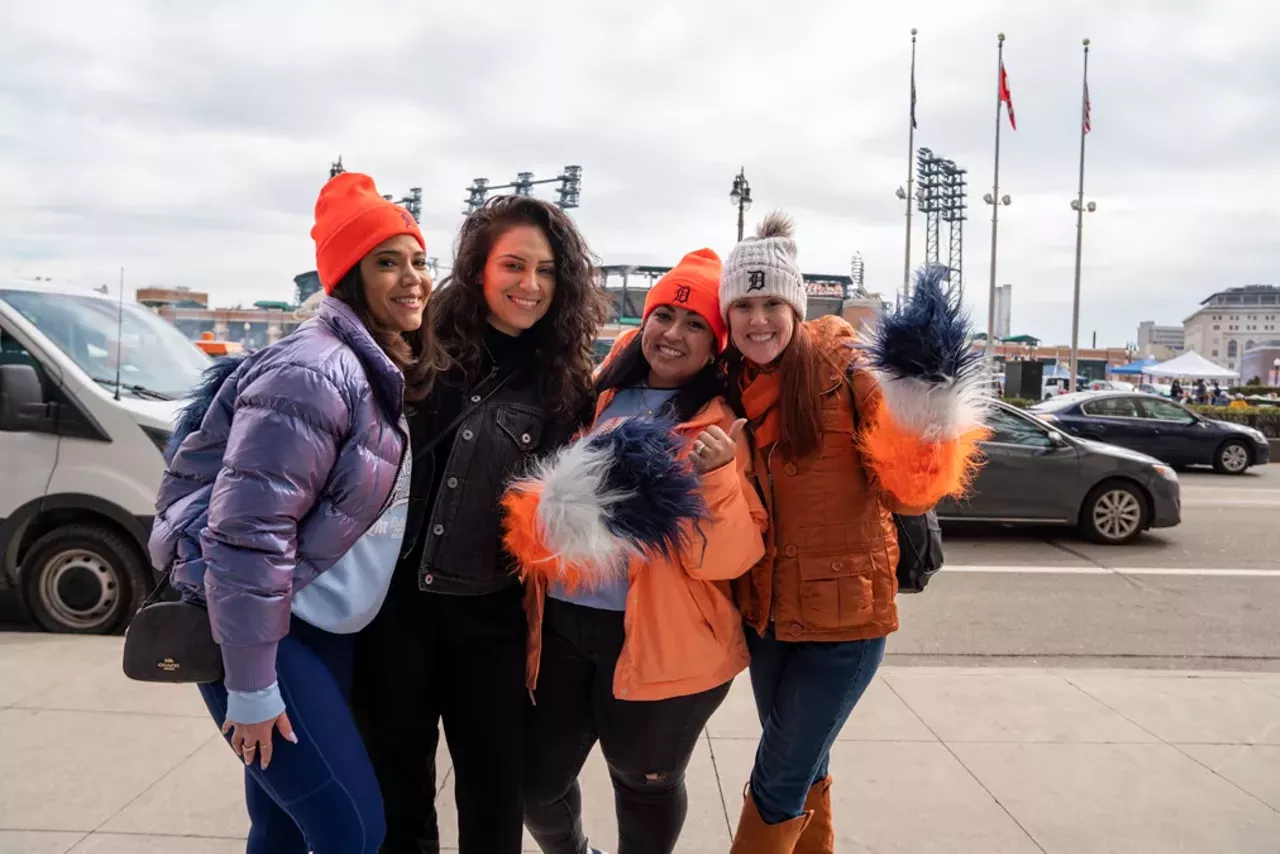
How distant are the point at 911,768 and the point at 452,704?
7.48ft

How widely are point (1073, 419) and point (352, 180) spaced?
47.8 feet

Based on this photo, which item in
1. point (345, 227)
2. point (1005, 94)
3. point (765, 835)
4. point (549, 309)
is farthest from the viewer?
point (1005, 94)

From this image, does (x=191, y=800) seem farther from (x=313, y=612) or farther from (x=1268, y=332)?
(x=1268, y=332)

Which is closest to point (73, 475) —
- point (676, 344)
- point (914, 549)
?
point (676, 344)

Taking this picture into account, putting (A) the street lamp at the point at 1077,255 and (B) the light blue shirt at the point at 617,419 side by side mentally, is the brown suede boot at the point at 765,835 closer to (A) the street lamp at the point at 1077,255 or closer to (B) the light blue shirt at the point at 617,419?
(B) the light blue shirt at the point at 617,419

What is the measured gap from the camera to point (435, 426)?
88.7 inches

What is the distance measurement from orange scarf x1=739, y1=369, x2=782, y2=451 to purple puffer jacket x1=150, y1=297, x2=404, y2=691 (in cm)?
Answer: 90

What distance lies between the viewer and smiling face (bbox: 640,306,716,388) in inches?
93.4

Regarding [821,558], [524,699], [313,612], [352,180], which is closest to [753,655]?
[821,558]

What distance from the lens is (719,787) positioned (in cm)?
347

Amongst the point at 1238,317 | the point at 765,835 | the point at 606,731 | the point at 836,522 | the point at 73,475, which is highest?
the point at 1238,317

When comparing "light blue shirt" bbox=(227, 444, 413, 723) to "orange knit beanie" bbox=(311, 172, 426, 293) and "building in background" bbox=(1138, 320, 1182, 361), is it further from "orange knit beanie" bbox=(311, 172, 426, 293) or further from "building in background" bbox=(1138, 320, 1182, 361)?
"building in background" bbox=(1138, 320, 1182, 361)

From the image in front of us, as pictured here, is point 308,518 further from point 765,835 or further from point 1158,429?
point 1158,429

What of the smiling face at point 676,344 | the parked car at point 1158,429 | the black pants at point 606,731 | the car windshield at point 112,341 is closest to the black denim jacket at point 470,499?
the black pants at point 606,731
